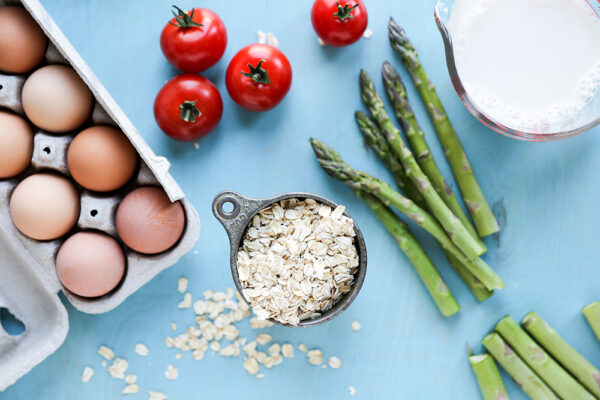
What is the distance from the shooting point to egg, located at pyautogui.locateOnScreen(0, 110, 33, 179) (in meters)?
1.15

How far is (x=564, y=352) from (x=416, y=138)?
2.06ft

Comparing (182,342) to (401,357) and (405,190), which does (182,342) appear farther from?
(405,190)

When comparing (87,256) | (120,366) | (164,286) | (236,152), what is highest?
(236,152)

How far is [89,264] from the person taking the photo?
3.73 ft

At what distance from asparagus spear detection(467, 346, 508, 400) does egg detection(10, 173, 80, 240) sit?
0.99m

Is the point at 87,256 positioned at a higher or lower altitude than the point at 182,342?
higher

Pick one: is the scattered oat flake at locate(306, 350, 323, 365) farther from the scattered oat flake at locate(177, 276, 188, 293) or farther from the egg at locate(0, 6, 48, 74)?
the egg at locate(0, 6, 48, 74)

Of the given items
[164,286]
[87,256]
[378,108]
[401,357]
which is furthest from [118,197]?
[401,357]

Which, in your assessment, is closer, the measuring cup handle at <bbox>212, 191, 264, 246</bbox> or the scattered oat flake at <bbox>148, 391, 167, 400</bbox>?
the measuring cup handle at <bbox>212, 191, 264, 246</bbox>

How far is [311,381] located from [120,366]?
0.47 metres

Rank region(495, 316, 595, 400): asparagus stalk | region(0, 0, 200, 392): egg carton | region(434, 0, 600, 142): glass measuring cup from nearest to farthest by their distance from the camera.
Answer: region(0, 0, 200, 392): egg carton
region(434, 0, 600, 142): glass measuring cup
region(495, 316, 595, 400): asparagus stalk

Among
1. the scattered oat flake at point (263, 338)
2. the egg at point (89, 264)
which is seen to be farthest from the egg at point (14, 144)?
the scattered oat flake at point (263, 338)

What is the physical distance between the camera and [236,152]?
139 cm

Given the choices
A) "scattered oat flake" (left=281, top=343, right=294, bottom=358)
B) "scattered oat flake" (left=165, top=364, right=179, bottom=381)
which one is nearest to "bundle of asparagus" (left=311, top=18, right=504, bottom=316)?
"scattered oat flake" (left=281, top=343, right=294, bottom=358)
